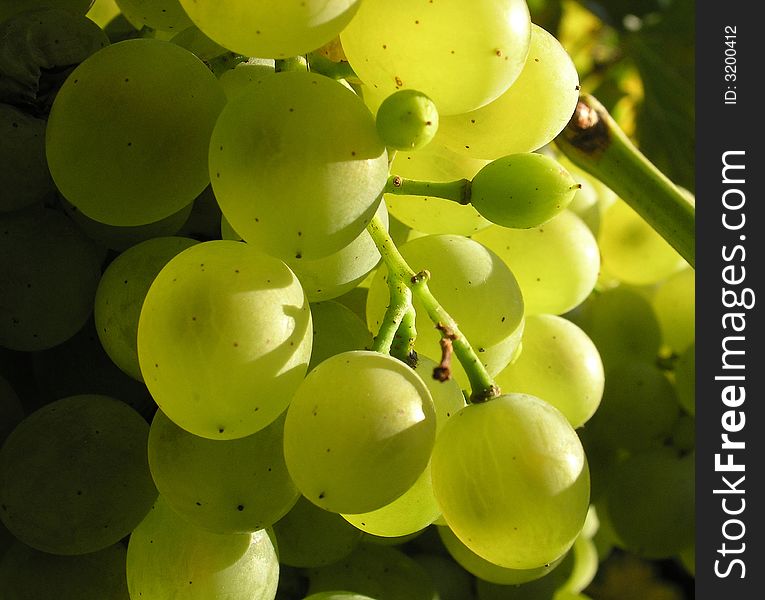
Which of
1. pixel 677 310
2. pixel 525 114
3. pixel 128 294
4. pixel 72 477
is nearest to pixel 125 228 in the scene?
pixel 128 294

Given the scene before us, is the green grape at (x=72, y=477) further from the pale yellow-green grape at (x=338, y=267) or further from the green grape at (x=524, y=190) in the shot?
the green grape at (x=524, y=190)

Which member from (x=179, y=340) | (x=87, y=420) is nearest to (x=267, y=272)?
(x=179, y=340)

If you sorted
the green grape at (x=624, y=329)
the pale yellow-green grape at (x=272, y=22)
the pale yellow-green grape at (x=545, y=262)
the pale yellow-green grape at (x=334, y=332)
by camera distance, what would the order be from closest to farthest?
1. the pale yellow-green grape at (x=272, y=22)
2. the pale yellow-green grape at (x=334, y=332)
3. the pale yellow-green grape at (x=545, y=262)
4. the green grape at (x=624, y=329)

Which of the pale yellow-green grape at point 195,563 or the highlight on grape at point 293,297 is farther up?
the highlight on grape at point 293,297

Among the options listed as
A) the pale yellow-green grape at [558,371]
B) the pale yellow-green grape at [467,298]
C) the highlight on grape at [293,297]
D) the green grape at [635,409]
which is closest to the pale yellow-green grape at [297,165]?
the highlight on grape at [293,297]

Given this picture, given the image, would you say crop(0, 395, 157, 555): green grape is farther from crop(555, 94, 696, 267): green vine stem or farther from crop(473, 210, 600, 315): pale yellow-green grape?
crop(555, 94, 696, 267): green vine stem

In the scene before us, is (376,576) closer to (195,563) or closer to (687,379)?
(195,563)
